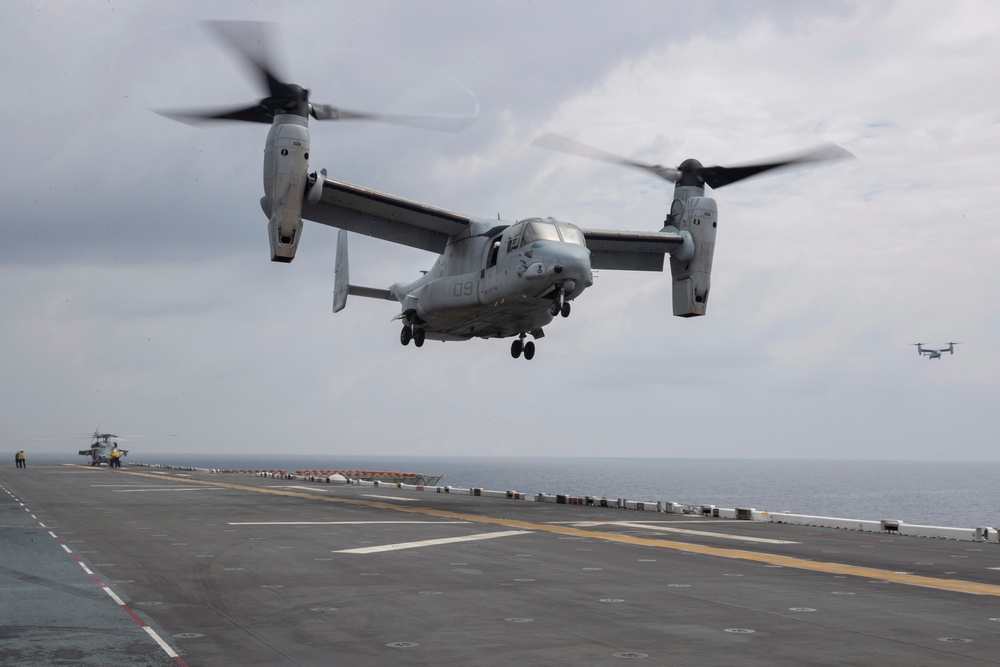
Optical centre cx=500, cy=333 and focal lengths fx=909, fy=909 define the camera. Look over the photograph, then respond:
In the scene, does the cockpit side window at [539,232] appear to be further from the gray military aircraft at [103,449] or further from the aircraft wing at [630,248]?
the gray military aircraft at [103,449]

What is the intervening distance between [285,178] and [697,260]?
52.7 feet

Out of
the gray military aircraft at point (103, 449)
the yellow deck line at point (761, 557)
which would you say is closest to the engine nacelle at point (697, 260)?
the yellow deck line at point (761, 557)

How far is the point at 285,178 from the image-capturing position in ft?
88.7

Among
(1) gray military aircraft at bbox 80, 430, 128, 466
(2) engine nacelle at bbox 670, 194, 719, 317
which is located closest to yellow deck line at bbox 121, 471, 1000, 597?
(2) engine nacelle at bbox 670, 194, 719, 317

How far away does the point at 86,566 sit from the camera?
15500mm

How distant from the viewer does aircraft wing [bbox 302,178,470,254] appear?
1260 inches

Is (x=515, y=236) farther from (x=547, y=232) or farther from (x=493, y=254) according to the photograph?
(x=493, y=254)

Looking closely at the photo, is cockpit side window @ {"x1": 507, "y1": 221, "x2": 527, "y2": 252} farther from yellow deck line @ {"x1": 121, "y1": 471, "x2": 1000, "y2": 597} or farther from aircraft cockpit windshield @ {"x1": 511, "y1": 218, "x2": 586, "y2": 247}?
yellow deck line @ {"x1": 121, "y1": 471, "x2": 1000, "y2": 597}

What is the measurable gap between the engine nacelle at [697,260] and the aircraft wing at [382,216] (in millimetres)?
8565

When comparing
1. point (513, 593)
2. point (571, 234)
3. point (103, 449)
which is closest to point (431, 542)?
point (513, 593)

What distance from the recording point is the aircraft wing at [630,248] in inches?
1390

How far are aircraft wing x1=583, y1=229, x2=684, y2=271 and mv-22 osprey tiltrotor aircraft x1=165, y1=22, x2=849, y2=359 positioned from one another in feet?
0.15

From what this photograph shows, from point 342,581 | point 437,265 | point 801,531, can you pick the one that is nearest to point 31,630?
point 342,581

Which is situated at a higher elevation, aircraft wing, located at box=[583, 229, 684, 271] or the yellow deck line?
aircraft wing, located at box=[583, 229, 684, 271]
